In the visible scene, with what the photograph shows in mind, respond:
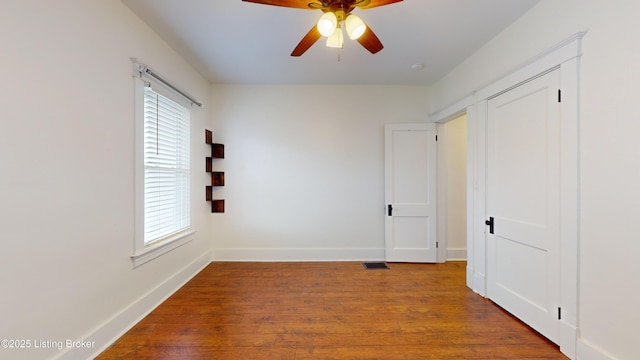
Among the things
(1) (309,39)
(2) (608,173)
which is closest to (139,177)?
(1) (309,39)

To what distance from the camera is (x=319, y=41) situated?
269 centimetres

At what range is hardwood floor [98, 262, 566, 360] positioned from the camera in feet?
6.24

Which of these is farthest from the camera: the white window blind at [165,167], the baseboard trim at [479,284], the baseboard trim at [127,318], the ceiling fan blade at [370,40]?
the baseboard trim at [479,284]

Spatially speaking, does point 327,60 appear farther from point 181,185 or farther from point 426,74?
point 181,185

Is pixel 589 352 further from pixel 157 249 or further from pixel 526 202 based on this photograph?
pixel 157 249

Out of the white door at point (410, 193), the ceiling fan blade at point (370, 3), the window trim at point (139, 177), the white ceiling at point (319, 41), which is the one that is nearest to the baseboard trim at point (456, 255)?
the white door at point (410, 193)

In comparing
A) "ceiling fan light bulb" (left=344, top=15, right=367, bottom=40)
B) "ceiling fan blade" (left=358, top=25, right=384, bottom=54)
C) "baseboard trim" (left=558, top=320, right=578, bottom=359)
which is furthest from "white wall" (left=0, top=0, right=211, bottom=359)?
"baseboard trim" (left=558, top=320, right=578, bottom=359)

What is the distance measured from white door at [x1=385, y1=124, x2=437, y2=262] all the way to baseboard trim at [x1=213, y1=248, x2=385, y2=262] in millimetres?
403

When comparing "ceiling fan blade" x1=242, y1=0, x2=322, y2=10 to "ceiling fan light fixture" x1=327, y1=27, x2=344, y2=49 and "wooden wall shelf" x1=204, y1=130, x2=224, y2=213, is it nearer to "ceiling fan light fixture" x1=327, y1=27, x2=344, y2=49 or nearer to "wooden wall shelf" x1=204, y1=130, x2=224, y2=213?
"ceiling fan light fixture" x1=327, y1=27, x2=344, y2=49

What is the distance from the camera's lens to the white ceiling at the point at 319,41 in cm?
215

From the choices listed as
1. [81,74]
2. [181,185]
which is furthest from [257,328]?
[81,74]

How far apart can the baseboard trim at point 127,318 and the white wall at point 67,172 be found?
0.01 metres

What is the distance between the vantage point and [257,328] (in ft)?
7.19

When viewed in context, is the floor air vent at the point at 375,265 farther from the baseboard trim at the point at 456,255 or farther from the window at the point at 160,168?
the window at the point at 160,168
